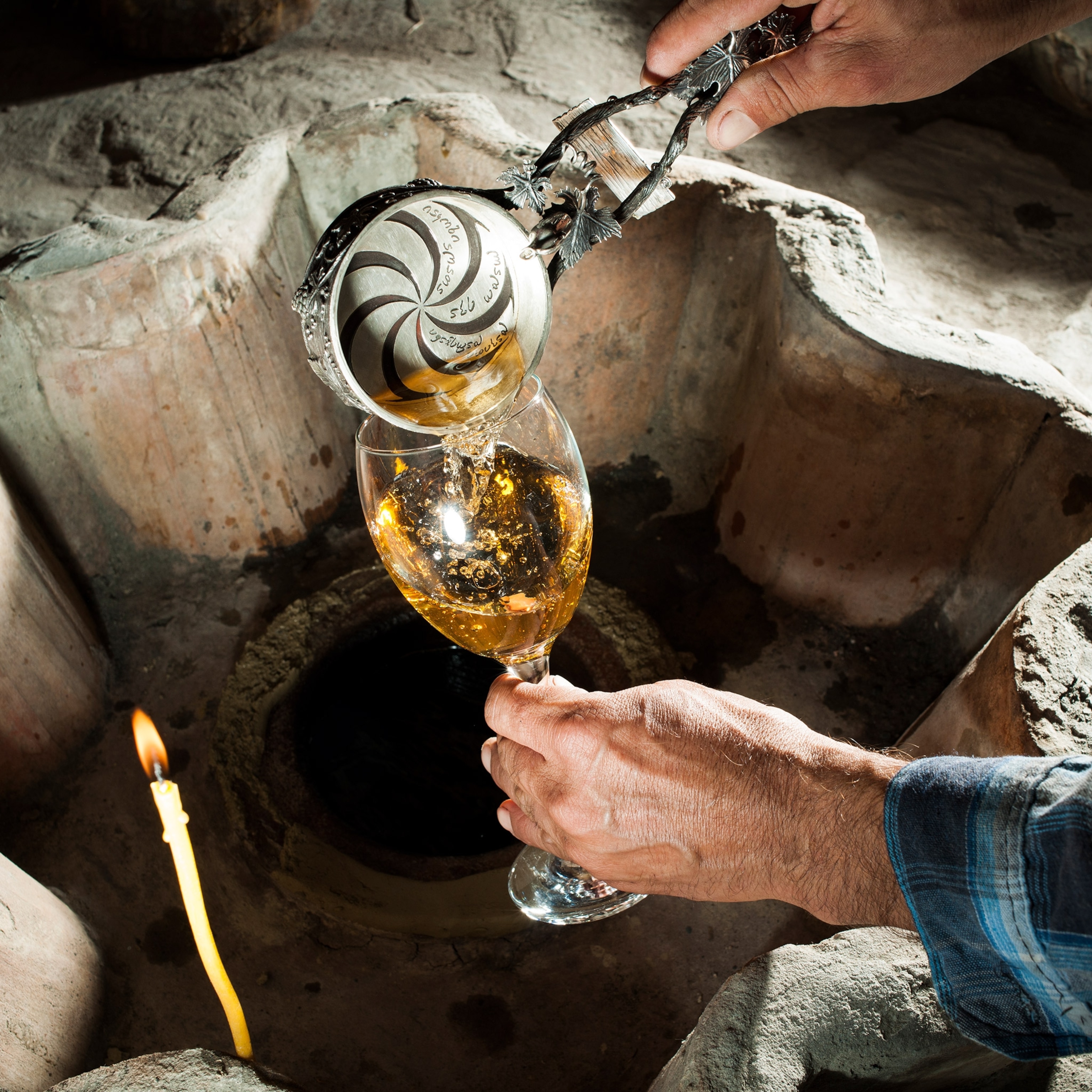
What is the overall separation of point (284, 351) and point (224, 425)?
197 millimetres

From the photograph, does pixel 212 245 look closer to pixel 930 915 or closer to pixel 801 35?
pixel 801 35

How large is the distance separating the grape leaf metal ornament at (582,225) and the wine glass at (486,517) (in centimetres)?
15

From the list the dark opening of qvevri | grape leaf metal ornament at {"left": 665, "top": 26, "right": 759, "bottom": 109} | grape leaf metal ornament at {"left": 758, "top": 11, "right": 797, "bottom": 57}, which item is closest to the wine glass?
grape leaf metal ornament at {"left": 665, "top": 26, "right": 759, "bottom": 109}

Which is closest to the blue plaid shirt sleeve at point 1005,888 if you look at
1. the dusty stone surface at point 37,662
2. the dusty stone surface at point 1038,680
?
the dusty stone surface at point 1038,680

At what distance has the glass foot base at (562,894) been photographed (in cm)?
128

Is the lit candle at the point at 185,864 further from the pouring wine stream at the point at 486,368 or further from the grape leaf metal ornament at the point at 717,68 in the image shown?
the grape leaf metal ornament at the point at 717,68

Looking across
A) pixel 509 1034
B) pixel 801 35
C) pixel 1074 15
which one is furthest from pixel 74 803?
pixel 1074 15

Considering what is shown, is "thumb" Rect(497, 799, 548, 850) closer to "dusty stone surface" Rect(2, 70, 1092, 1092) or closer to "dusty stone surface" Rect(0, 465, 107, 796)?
"dusty stone surface" Rect(2, 70, 1092, 1092)

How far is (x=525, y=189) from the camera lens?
3.04ft

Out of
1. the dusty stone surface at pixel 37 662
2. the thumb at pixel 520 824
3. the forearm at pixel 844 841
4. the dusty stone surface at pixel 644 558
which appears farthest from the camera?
the dusty stone surface at pixel 37 662

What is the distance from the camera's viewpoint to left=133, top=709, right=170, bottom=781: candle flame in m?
0.82

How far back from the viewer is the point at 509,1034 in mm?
1394

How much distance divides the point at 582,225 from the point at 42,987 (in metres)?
1.16

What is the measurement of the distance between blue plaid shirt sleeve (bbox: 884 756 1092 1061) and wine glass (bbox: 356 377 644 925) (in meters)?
0.46
